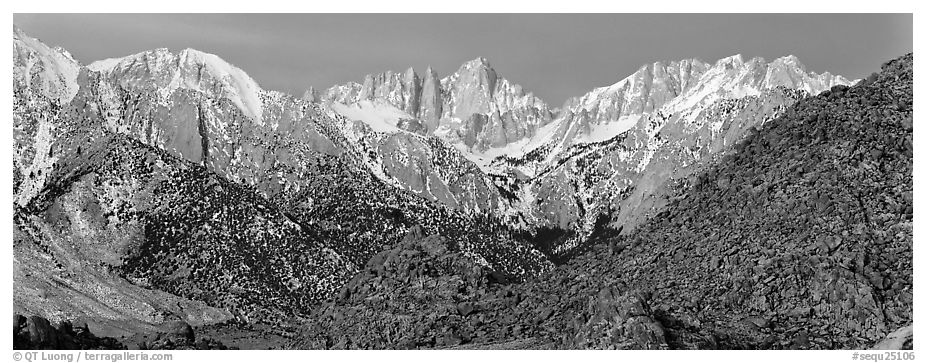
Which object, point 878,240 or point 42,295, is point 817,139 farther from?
point 42,295

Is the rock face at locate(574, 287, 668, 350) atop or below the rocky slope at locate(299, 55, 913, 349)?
below

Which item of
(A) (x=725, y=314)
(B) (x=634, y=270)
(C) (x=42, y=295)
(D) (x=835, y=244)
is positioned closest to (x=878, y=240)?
(D) (x=835, y=244)

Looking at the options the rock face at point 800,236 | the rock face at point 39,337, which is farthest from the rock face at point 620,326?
the rock face at point 39,337

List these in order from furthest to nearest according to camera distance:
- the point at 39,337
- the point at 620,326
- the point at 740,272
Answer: the point at 39,337 → the point at 740,272 → the point at 620,326

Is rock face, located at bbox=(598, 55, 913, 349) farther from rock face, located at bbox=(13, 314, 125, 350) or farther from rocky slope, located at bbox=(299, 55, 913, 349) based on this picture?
rock face, located at bbox=(13, 314, 125, 350)

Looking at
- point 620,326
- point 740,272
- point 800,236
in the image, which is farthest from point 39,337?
point 800,236

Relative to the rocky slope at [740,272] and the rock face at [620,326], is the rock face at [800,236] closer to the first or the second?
the rocky slope at [740,272]

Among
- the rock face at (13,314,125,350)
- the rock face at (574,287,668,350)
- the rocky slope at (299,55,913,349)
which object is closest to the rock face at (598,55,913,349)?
the rocky slope at (299,55,913,349)

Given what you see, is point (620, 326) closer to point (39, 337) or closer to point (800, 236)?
point (800, 236)

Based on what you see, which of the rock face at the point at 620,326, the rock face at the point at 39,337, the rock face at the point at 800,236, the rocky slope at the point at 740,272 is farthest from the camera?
the rock face at the point at 39,337
